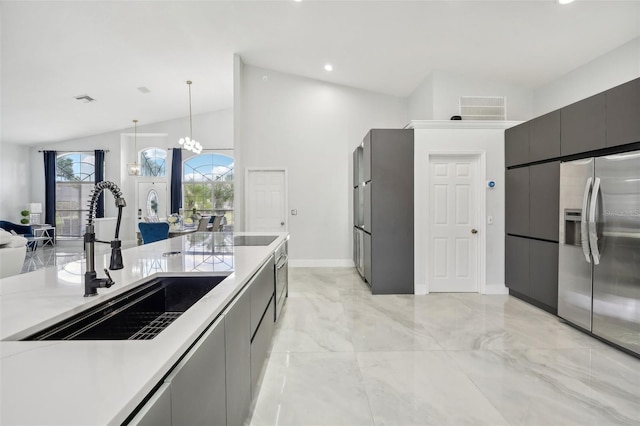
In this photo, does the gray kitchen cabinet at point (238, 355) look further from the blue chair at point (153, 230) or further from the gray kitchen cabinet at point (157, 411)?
the blue chair at point (153, 230)

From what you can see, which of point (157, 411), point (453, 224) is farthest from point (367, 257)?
point (157, 411)

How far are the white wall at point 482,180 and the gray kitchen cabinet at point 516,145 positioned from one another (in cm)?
8

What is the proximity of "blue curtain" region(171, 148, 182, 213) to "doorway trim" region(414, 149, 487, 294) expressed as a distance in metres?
7.71

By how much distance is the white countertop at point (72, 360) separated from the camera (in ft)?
1.66

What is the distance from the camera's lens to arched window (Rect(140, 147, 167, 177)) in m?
9.70

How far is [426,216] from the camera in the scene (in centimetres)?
431

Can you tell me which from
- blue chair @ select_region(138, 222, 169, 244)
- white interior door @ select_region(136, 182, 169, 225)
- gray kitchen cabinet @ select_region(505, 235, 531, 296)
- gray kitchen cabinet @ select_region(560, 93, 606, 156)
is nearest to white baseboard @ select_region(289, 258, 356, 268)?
blue chair @ select_region(138, 222, 169, 244)

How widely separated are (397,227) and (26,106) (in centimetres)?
881

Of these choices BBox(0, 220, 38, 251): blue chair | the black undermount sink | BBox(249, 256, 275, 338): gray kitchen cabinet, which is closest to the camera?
the black undermount sink

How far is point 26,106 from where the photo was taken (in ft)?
22.7

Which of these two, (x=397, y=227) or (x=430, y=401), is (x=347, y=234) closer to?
(x=397, y=227)

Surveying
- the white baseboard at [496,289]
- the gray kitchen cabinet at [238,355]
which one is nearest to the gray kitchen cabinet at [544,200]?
the white baseboard at [496,289]

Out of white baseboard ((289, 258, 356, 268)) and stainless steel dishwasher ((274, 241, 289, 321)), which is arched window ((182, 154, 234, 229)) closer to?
white baseboard ((289, 258, 356, 268))

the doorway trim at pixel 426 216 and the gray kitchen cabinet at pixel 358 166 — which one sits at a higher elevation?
the gray kitchen cabinet at pixel 358 166
